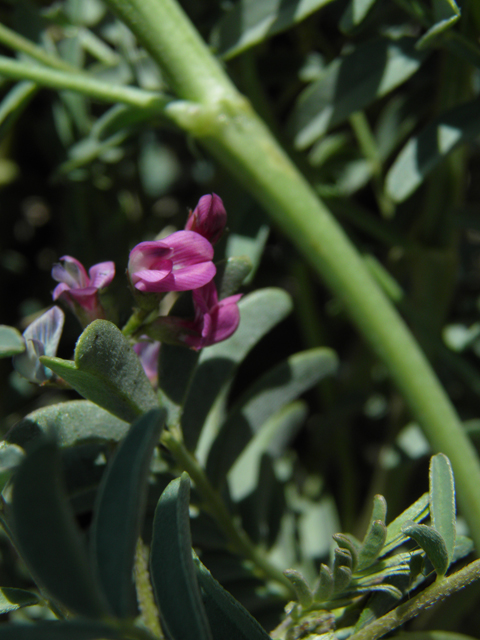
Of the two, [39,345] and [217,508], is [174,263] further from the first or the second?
[217,508]

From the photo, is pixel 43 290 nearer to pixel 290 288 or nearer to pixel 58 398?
pixel 58 398

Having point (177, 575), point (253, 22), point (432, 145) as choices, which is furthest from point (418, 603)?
point (253, 22)

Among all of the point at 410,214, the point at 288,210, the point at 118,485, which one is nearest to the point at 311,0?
the point at 288,210

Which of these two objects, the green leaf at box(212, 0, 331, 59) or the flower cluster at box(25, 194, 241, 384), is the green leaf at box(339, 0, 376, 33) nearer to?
the green leaf at box(212, 0, 331, 59)

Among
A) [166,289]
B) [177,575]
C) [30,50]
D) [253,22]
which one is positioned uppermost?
[30,50]

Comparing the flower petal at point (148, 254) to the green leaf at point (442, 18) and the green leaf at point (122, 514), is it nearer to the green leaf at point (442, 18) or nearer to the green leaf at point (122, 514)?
the green leaf at point (122, 514)

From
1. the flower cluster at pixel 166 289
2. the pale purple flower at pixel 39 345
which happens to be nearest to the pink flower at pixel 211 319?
the flower cluster at pixel 166 289
